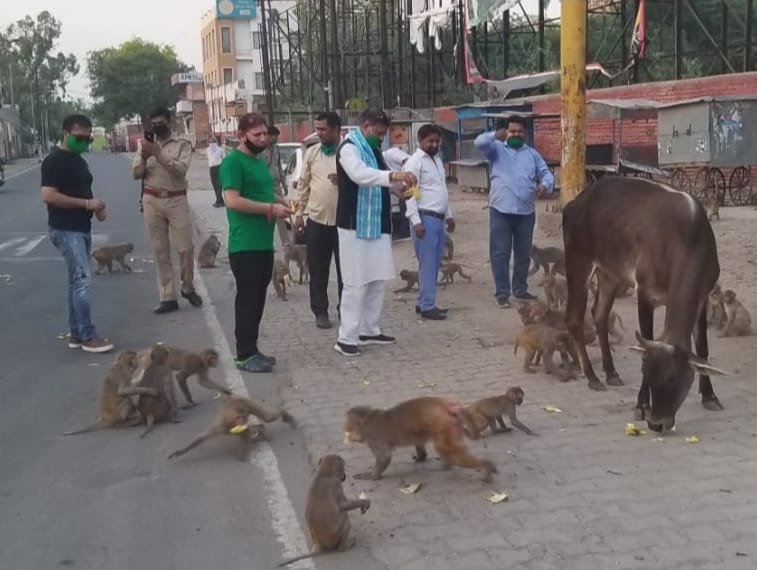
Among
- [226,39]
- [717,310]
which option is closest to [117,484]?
[717,310]

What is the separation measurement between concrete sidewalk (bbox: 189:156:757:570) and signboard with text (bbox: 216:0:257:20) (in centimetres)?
7619

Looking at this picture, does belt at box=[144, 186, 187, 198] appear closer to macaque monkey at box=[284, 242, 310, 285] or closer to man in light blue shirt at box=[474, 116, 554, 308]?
macaque monkey at box=[284, 242, 310, 285]

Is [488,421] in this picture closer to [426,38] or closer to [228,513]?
[228,513]

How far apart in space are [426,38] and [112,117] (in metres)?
78.4

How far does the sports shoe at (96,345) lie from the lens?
865 cm

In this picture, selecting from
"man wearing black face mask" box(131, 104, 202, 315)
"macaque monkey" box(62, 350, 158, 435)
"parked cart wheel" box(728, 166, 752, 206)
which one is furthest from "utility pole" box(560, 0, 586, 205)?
"parked cart wheel" box(728, 166, 752, 206)

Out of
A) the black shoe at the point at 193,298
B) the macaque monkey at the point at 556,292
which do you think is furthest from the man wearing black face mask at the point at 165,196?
the macaque monkey at the point at 556,292

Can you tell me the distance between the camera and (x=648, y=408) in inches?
241

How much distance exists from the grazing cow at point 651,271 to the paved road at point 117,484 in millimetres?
2298

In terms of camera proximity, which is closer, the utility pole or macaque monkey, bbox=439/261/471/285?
the utility pole

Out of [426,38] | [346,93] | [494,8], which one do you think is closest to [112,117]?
[346,93]

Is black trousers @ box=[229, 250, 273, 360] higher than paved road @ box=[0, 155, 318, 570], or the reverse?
black trousers @ box=[229, 250, 273, 360]

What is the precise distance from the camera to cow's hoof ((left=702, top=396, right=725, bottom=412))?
21.1 ft

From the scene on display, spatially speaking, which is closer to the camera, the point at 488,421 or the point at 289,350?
the point at 488,421
